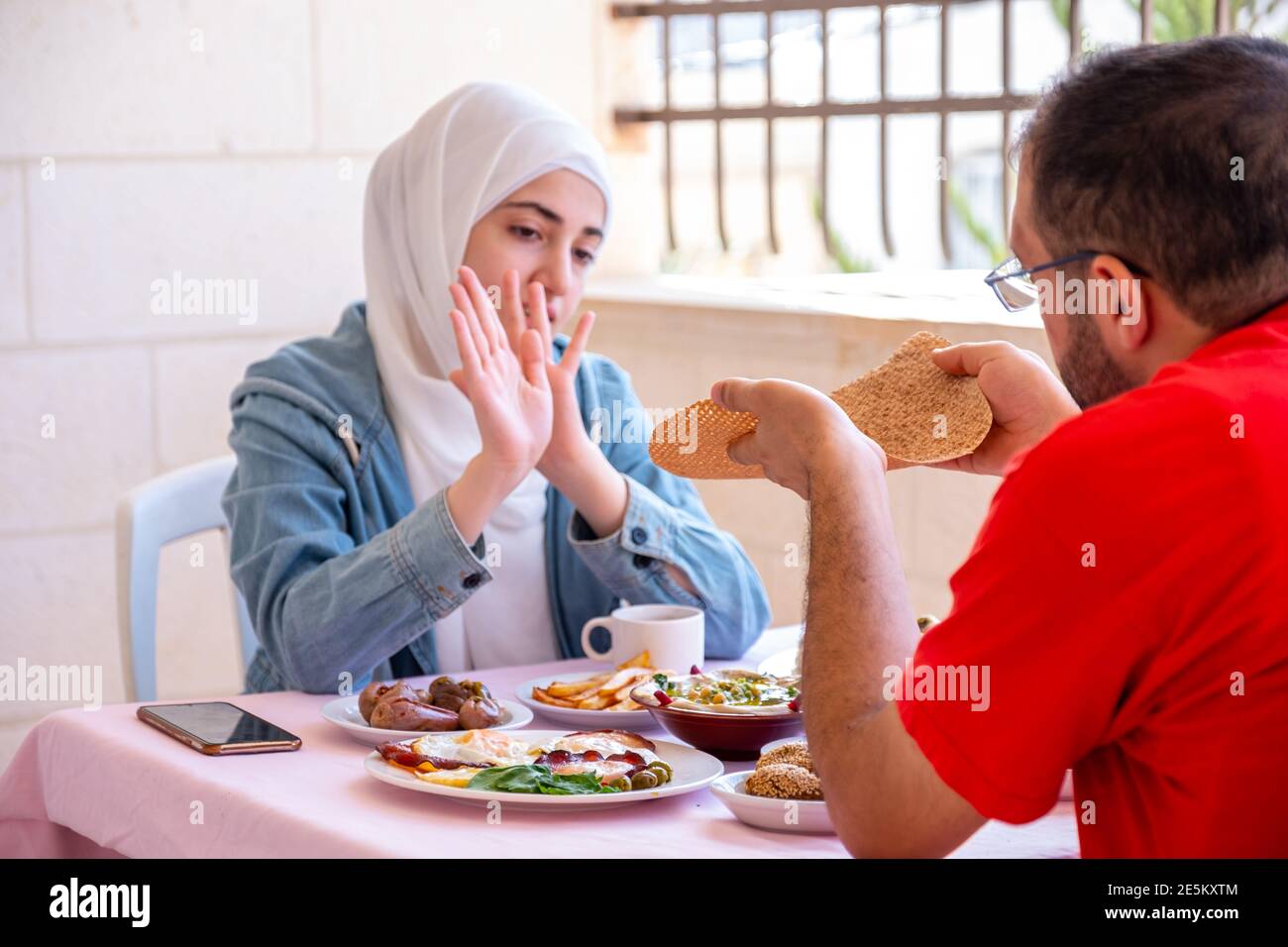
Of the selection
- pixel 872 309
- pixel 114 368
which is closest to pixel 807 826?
pixel 872 309

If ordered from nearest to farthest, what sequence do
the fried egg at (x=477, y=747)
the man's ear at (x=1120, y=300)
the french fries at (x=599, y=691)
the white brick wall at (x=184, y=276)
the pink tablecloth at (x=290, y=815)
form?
the man's ear at (x=1120, y=300) → the pink tablecloth at (x=290, y=815) → the fried egg at (x=477, y=747) → the french fries at (x=599, y=691) → the white brick wall at (x=184, y=276)

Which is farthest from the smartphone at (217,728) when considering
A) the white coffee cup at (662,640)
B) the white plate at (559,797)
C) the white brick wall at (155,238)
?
the white brick wall at (155,238)

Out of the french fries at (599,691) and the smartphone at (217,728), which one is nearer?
the smartphone at (217,728)

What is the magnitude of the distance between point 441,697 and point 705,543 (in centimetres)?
56

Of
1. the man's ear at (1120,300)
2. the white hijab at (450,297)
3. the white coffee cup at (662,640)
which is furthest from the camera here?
the white hijab at (450,297)

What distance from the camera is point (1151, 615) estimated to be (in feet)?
3.22

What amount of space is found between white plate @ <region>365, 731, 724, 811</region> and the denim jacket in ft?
1.28

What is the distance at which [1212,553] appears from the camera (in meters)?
0.96

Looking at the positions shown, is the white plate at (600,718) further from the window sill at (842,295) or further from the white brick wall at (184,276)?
the white brick wall at (184,276)

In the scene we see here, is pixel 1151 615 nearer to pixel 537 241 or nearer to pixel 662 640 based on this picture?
pixel 662 640

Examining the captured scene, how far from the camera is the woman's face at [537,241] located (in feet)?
7.04

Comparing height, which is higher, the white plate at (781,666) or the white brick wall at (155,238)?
the white brick wall at (155,238)

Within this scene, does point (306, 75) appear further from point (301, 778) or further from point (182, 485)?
point (301, 778)

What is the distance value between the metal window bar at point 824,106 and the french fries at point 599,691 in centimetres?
151
